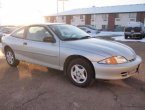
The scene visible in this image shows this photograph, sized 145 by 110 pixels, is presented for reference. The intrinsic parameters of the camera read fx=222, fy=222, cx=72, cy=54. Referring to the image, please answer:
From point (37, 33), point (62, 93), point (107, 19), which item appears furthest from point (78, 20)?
point (62, 93)

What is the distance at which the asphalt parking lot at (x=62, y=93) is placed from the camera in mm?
4406

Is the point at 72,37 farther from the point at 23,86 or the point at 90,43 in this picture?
the point at 23,86

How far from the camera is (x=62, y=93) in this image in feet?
16.7

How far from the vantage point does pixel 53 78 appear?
6.27 m

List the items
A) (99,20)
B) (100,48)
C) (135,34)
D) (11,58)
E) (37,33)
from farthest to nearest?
(99,20) < (135,34) < (11,58) < (37,33) < (100,48)

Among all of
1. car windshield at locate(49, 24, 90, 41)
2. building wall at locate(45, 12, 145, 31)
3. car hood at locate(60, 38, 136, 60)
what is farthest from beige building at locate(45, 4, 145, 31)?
car hood at locate(60, 38, 136, 60)

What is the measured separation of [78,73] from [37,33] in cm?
193

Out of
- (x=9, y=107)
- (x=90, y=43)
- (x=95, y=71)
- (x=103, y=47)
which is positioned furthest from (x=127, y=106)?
(x=9, y=107)

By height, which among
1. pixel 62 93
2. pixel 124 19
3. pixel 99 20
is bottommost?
pixel 62 93

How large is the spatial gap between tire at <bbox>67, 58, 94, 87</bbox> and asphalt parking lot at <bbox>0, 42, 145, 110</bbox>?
158 mm

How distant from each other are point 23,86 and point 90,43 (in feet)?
6.60

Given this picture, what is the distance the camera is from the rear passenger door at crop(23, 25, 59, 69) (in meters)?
5.92

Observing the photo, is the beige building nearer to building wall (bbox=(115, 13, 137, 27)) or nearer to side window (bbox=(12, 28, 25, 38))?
building wall (bbox=(115, 13, 137, 27))

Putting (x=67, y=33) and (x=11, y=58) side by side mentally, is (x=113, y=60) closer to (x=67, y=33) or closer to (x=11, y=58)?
(x=67, y=33)
